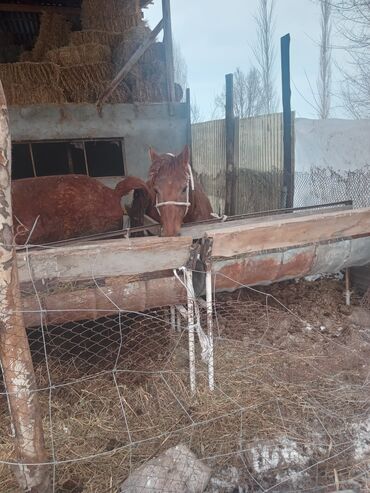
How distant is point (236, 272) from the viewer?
9.98ft

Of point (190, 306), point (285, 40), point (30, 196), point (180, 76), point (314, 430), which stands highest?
point (180, 76)

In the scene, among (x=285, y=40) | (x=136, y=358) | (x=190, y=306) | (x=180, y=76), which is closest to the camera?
(x=190, y=306)

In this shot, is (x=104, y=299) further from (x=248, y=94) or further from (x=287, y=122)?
(x=248, y=94)

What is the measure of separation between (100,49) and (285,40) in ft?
11.1

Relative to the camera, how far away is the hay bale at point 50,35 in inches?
281

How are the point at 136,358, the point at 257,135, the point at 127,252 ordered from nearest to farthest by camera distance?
the point at 127,252 < the point at 136,358 < the point at 257,135

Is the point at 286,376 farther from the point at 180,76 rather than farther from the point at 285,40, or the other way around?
the point at 180,76

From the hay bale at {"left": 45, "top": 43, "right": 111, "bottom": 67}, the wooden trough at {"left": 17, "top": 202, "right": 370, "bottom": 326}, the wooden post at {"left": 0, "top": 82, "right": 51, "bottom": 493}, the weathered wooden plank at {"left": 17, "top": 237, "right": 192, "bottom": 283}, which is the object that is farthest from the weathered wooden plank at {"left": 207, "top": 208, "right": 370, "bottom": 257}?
the hay bale at {"left": 45, "top": 43, "right": 111, "bottom": 67}

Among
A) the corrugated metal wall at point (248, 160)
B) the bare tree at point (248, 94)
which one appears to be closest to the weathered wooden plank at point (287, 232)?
the corrugated metal wall at point (248, 160)

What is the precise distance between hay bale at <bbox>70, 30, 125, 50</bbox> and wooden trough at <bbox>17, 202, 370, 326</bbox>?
18.6 ft

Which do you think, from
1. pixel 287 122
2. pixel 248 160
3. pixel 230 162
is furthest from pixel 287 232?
pixel 230 162

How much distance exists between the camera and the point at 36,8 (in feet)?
24.6

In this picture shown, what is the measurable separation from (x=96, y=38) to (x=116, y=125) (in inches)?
62.5

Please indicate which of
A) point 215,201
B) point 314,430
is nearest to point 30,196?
point 314,430
